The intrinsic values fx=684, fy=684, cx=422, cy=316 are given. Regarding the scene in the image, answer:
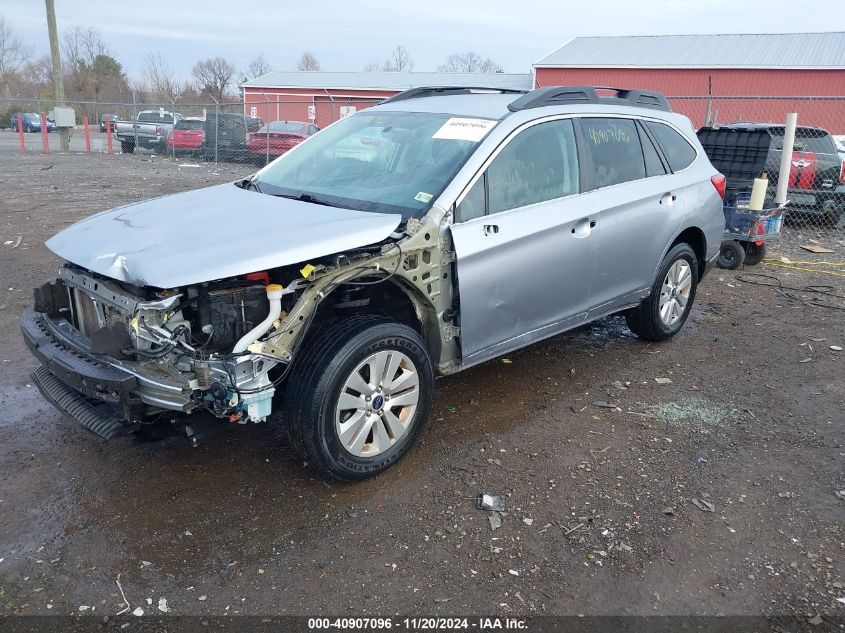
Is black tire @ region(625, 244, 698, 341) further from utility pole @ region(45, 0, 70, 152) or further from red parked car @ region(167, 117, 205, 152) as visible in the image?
utility pole @ region(45, 0, 70, 152)

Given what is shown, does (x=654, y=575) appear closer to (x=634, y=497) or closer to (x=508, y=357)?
(x=634, y=497)

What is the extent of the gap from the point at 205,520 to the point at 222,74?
78.6 m

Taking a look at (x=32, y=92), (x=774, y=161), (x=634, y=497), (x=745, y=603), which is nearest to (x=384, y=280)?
(x=634, y=497)

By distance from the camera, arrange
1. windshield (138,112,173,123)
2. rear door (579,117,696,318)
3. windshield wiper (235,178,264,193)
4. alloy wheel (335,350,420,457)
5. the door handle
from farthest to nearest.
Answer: windshield (138,112,173,123) → the door handle → rear door (579,117,696,318) → windshield wiper (235,178,264,193) → alloy wheel (335,350,420,457)

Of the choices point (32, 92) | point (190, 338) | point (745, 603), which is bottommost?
point (745, 603)

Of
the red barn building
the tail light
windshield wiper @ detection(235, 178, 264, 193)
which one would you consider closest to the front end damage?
windshield wiper @ detection(235, 178, 264, 193)

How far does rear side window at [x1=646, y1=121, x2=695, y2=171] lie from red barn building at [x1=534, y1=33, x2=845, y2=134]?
2057 centimetres

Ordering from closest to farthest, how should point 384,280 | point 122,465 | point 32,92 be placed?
point 384,280 < point 122,465 < point 32,92

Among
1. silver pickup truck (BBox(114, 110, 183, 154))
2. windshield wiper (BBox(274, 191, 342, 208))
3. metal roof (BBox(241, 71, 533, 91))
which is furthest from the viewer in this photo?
metal roof (BBox(241, 71, 533, 91))

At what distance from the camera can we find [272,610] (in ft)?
8.93

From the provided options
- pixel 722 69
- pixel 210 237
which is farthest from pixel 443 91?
pixel 722 69

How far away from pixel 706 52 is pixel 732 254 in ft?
84.7

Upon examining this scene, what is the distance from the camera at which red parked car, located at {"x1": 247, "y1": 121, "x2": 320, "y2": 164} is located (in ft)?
61.8

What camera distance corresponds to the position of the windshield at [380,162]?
12.8 ft
